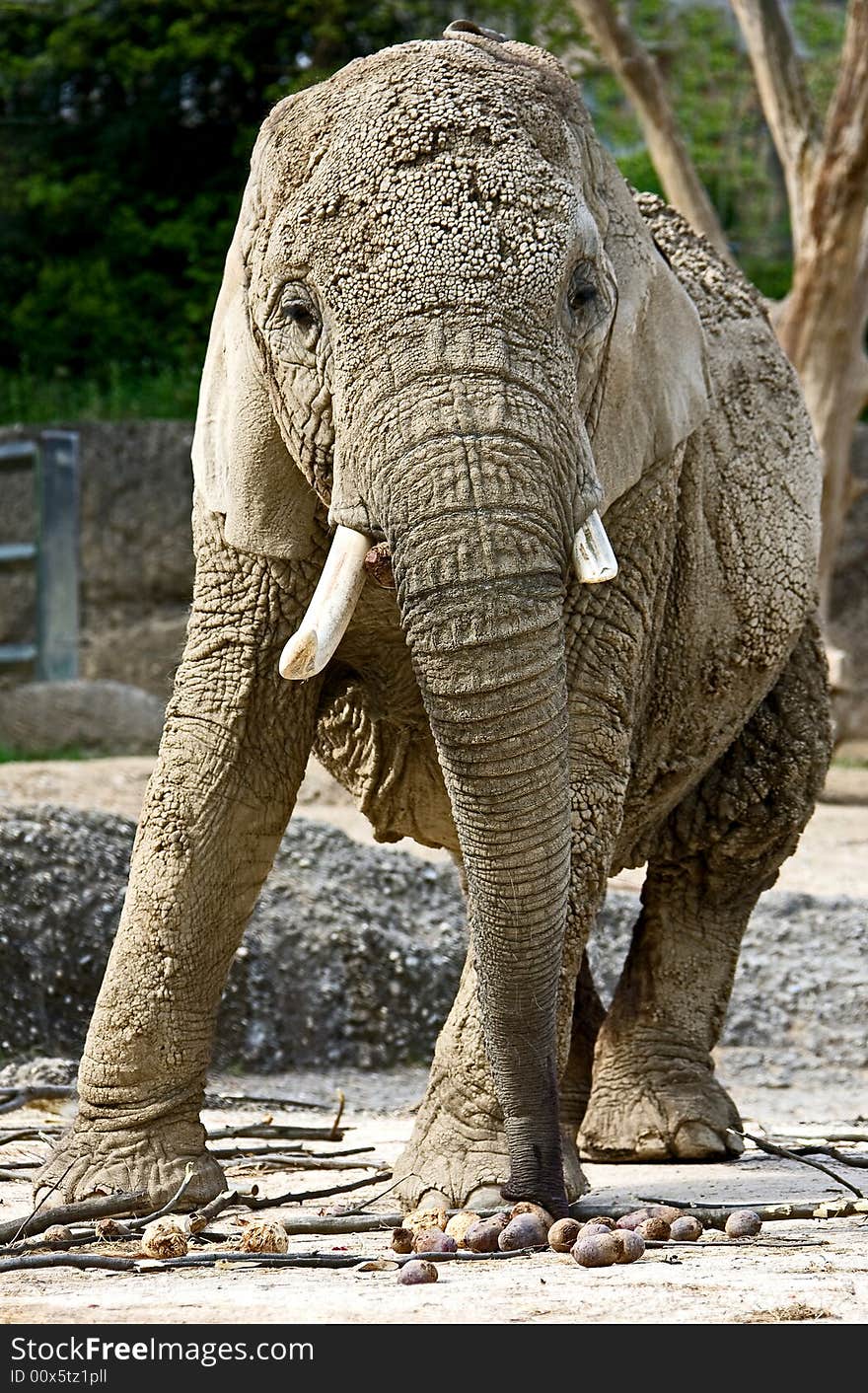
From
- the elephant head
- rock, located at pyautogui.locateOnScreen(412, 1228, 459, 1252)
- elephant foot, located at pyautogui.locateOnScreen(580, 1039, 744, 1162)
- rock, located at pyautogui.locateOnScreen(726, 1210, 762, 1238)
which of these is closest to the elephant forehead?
the elephant head

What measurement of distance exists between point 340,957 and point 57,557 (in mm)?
8025

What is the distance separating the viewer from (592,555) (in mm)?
3986

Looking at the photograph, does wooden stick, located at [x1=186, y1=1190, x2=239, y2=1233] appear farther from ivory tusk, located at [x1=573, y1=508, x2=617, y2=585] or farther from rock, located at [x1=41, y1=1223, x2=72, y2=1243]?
ivory tusk, located at [x1=573, y1=508, x2=617, y2=585]

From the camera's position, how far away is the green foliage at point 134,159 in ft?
57.9

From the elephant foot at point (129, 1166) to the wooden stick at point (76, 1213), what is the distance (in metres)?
0.04

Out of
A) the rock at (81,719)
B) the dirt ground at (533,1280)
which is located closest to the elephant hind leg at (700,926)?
the dirt ground at (533,1280)

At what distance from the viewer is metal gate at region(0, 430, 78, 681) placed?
50.0 feet

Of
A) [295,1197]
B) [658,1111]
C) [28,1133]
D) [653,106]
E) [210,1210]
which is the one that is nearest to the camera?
[210,1210]

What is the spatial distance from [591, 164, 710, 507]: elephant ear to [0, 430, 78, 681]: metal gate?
10.7 m

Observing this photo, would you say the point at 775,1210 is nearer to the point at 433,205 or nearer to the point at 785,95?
the point at 433,205

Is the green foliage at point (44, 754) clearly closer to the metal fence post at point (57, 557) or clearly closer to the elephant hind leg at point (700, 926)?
the metal fence post at point (57, 557)

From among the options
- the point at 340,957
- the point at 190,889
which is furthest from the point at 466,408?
the point at 340,957
